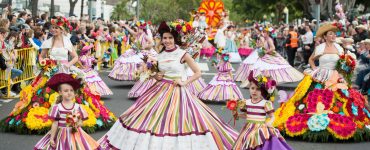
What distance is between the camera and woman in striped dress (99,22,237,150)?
1002cm

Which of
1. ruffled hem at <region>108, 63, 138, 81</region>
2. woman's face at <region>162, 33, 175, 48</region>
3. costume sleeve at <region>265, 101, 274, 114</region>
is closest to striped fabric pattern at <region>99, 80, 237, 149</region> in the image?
woman's face at <region>162, 33, 175, 48</region>

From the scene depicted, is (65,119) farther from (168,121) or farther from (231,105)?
(231,105)

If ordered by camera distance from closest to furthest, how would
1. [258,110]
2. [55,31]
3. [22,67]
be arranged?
1. [258,110]
2. [55,31]
3. [22,67]

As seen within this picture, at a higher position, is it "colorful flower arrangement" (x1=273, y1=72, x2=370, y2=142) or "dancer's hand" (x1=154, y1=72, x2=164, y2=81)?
"dancer's hand" (x1=154, y1=72, x2=164, y2=81)

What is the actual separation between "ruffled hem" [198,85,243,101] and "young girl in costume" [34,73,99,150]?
907 centimetres

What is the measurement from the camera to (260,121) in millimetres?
9547

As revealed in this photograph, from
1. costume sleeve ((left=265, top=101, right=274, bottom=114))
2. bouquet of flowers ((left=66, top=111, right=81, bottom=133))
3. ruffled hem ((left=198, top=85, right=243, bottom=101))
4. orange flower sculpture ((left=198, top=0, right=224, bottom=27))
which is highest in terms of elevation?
orange flower sculpture ((left=198, top=0, right=224, bottom=27))

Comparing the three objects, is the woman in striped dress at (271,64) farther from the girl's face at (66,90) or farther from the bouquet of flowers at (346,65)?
the girl's face at (66,90)

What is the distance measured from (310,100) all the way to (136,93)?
6.57m

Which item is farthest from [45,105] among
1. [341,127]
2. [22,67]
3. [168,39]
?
[22,67]

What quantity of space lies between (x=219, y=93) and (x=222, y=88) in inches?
7.3

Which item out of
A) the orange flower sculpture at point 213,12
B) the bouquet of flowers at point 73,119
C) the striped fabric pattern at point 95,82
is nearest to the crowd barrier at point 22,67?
the striped fabric pattern at point 95,82

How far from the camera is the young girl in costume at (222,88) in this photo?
18281 millimetres

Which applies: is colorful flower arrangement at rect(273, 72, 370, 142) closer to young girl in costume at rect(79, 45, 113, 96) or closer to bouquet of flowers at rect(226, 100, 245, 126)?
bouquet of flowers at rect(226, 100, 245, 126)
